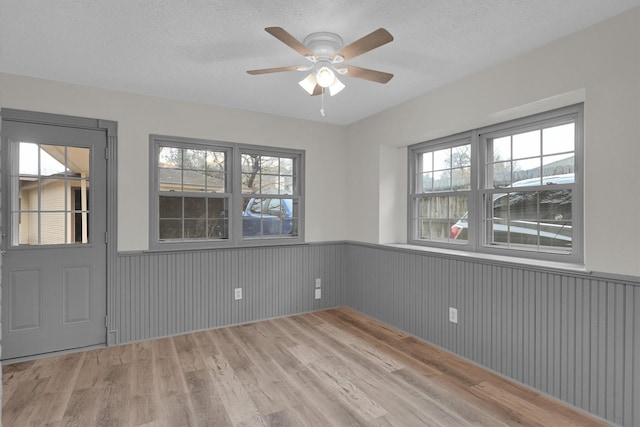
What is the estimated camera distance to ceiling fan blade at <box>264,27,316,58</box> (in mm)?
2152

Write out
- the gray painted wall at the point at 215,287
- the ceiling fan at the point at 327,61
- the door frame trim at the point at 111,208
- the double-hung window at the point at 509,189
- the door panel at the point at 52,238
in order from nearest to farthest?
the ceiling fan at the point at 327,61 → the double-hung window at the point at 509,189 → the door panel at the point at 52,238 → the door frame trim at the point at 111,208 → the gray painted wall at the point at 215,287

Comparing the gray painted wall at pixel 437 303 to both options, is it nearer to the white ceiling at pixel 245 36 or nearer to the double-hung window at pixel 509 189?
the double-hung window at pixel 509 189

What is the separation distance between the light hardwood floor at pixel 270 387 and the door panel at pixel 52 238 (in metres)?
0.25

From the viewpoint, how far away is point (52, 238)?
3.54 metres

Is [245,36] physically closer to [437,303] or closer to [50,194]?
[50,194]

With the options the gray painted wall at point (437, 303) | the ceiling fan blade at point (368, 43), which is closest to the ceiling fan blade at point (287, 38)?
the ceiling fan blade at point (368, 43)

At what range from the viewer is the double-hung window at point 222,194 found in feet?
13.3

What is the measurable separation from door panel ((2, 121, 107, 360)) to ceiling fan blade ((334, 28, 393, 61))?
103 inches

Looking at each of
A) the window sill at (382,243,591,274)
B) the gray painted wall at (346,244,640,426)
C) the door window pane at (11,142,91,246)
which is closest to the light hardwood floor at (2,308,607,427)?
the gray painted wall at (346,244,640,426)

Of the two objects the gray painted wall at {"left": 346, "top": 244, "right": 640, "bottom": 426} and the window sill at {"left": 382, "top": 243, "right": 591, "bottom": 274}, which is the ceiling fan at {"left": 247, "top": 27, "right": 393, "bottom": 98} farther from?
the gray painted wall at {"left": 346, "top": 244, "right": 640, "bottom": 426}

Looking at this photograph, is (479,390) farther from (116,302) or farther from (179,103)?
(179,103)

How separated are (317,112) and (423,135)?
1.27 metres

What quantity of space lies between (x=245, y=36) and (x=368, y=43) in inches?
37.3

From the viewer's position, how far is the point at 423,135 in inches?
157
